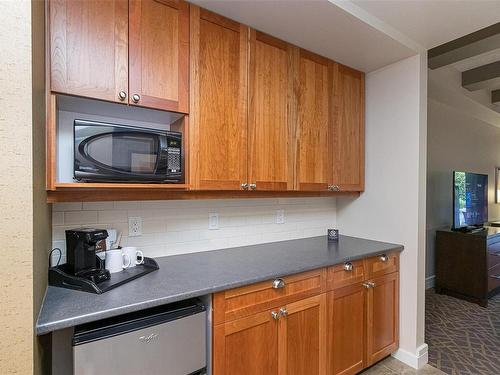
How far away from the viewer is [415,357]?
7.07 feet

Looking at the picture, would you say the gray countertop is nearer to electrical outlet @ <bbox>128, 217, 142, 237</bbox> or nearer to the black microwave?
electrical outlet @ <bbox>128, 217, 142, 237</bbox>

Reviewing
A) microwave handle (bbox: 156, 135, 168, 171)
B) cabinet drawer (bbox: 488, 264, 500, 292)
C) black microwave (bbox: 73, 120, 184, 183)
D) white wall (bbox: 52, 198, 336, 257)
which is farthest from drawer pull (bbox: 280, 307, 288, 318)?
cabinet drawer (bbox: 488, 264, 500, 292)

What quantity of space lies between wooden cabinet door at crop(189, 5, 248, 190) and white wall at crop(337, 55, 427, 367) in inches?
50.3

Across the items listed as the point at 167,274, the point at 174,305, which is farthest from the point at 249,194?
the point at 174,305

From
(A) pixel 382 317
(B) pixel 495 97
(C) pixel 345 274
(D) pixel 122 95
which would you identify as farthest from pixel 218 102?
(B) pixel 495 97

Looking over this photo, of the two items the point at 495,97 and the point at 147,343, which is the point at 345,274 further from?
the point at 495,97

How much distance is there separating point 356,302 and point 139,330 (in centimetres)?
144

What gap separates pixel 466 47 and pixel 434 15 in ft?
5.34

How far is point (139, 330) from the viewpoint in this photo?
112 centimetres

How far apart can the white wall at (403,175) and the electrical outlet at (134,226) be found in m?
1.86

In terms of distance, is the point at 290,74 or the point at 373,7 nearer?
the point at 373,7

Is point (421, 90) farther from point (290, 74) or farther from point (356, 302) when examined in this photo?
point (356, 302)

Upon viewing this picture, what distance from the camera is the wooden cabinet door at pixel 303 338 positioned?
5.21 ft

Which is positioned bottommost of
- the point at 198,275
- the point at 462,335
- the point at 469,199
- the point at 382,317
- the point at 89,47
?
the point at 462,335
